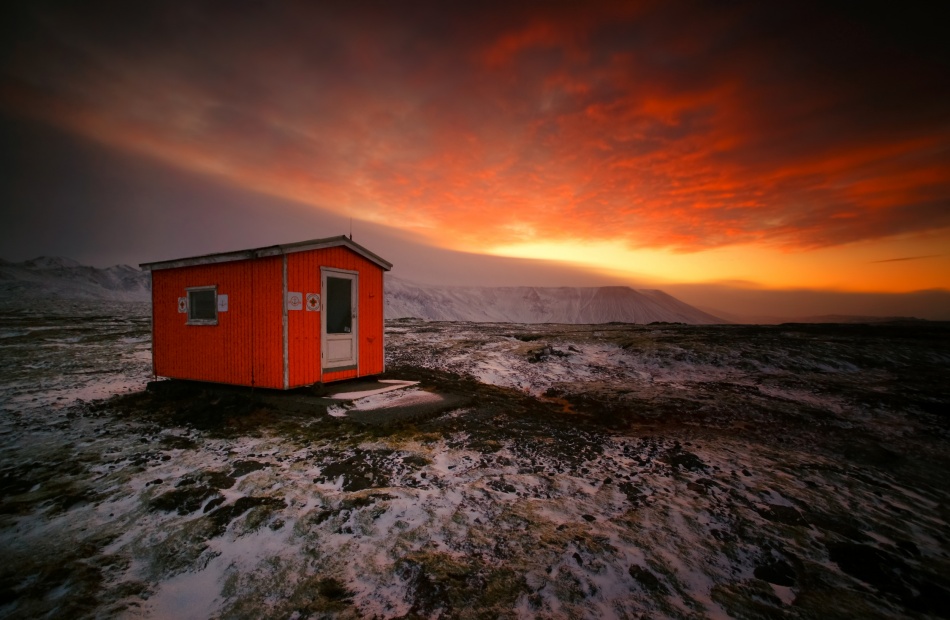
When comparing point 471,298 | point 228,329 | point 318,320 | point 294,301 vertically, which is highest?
point 471,298

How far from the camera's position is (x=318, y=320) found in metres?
9.83

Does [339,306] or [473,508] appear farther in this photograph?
[339,306]

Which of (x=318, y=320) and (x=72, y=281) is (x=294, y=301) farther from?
(x=72, y=281)

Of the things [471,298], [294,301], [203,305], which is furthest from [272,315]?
[471,298]

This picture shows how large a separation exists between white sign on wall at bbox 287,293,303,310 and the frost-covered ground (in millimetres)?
2473

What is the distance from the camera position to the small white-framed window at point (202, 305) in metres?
10.2

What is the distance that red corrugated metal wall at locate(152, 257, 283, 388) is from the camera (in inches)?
365

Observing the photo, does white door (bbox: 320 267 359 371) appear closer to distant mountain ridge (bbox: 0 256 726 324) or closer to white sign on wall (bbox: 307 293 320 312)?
white sign on wall (bbox: 307 293 320 312)

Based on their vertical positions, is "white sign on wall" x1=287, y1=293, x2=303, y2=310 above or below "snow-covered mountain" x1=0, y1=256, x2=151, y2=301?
below

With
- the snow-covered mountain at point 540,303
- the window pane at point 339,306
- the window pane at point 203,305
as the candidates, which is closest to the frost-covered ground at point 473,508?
the window pane at point 203,305

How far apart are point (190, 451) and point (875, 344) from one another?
90.0 feet

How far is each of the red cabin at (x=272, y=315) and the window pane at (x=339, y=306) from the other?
0.03 meters

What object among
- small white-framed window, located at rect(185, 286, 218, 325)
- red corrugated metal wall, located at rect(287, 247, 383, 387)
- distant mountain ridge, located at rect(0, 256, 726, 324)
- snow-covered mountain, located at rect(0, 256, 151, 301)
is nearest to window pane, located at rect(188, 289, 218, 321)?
small white-framed window, located at rect(185, 286, 218, 325)

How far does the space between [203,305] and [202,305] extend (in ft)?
0.14
